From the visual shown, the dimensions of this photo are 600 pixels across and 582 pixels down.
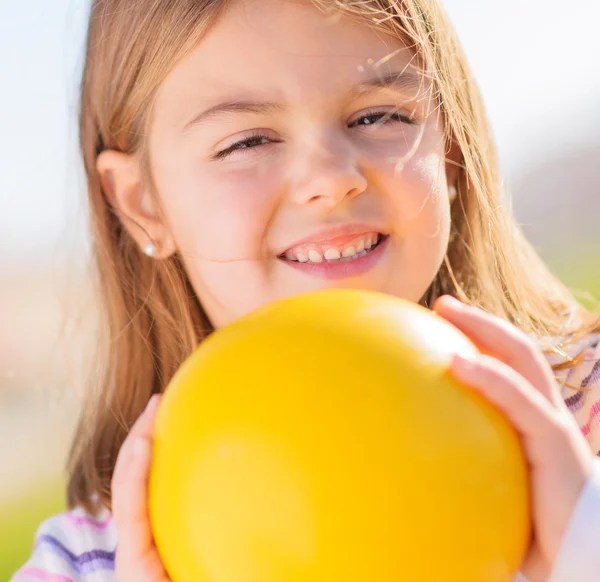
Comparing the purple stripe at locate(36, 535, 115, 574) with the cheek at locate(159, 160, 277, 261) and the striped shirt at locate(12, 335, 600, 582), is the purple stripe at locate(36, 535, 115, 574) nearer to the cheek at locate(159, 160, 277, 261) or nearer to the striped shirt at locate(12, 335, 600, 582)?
the striped shirt at locate(12, 335, 600, 582)

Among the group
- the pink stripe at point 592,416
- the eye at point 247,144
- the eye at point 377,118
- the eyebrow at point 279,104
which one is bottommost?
the pink stripe at point 592,416

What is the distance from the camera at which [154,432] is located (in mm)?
1288

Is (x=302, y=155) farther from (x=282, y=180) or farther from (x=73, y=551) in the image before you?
(x=73, y=551)

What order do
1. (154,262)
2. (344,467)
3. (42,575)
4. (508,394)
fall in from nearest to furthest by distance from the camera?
(344,467)
(508,394)
(42,575)
(154,262)

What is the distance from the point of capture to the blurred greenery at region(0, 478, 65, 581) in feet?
11.0

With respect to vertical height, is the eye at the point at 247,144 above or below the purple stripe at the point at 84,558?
above

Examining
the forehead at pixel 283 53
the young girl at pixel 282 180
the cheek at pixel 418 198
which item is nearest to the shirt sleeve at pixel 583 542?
the young girl at pixel 282 180

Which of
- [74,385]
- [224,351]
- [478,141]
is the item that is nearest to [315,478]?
[224,351]

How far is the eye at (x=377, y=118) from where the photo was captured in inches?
70.3

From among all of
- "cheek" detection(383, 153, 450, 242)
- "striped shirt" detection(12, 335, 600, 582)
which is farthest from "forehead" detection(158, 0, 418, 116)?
"striped shirt" detection(12, 335, 600, 582)

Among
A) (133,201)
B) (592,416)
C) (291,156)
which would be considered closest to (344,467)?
(291,156)

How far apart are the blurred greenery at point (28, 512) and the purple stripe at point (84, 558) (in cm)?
134

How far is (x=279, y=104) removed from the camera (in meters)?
1.71

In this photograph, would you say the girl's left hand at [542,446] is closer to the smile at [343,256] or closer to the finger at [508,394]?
the finger at [508,394]
